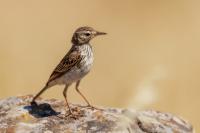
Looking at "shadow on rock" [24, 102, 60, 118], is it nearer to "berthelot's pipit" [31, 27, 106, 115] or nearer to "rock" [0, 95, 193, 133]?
"rock" [0, 95, 193, 133]

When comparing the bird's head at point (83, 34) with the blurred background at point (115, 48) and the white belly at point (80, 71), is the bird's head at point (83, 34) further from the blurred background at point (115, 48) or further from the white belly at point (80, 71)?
the blurred background at point (115, 48)

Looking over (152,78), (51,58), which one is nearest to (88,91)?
(51,58)

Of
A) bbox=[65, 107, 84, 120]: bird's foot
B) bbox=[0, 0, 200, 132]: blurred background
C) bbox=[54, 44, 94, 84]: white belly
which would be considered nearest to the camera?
bbox=[65, 107, 84, 120]: bird's foot

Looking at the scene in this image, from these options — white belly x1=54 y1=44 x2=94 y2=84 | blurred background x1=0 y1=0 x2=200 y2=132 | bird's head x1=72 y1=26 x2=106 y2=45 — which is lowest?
blurred background x1=0 y1=0 x2=200 y2=132

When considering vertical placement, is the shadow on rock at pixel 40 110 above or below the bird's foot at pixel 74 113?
above

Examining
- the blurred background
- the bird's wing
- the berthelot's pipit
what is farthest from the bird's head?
the blurred background

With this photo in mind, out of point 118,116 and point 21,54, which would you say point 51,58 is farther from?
point 118,116

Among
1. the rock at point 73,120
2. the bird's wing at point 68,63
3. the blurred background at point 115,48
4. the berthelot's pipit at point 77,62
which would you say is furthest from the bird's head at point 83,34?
the blurred background at point 115,48

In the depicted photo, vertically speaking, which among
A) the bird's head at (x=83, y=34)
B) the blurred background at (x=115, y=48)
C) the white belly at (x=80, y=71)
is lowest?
the blurred background at (x=115, y=48)
